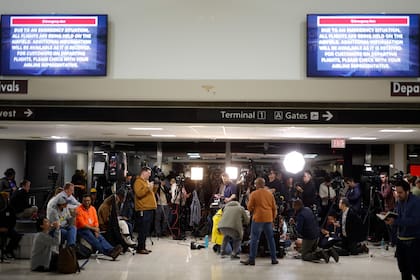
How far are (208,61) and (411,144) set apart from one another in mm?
11930

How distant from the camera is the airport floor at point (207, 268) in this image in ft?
27.3

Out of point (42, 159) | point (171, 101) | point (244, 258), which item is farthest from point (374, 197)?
point (42, 159)

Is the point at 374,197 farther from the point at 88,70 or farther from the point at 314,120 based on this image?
the point at 88,70

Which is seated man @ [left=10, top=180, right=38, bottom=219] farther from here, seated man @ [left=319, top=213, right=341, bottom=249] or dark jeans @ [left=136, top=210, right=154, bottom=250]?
seated man @ [left=319, top=213, right=341, bottom=249]

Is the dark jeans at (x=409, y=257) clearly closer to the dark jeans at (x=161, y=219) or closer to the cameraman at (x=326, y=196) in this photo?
the cameraman at (x=326, y=196)

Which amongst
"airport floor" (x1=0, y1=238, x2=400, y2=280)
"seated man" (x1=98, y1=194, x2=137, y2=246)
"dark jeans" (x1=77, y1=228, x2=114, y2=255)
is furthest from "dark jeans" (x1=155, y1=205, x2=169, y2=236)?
"dark jeans" (x1=77, y1=228, x2=114, y2=255)

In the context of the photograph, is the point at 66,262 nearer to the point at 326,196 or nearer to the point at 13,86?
the point at 13,86

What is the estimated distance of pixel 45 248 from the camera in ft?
28.5

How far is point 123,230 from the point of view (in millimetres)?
10945

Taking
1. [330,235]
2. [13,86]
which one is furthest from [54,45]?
[330,235]

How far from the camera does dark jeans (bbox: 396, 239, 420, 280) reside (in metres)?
6.06

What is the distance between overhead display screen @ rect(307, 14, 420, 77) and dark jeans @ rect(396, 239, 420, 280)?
2047mm

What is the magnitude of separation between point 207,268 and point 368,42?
504 centimetres

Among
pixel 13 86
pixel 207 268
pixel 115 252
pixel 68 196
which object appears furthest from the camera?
pixel 115 252
